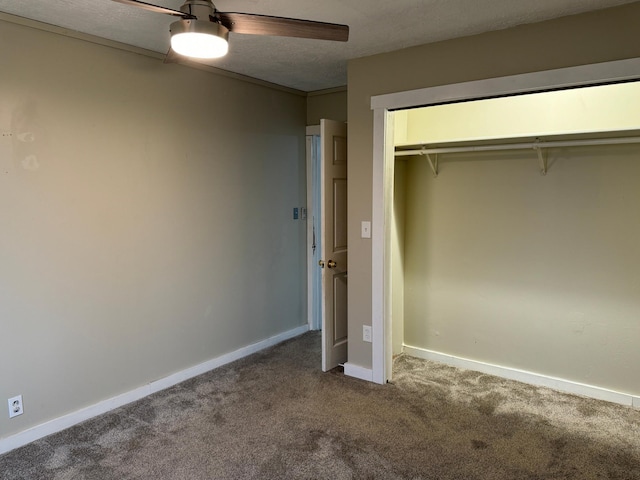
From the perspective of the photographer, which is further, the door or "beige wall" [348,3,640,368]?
the door

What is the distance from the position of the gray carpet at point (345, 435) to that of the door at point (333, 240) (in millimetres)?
308

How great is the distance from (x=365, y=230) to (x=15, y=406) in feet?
7.99

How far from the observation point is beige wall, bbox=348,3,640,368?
7.93ft

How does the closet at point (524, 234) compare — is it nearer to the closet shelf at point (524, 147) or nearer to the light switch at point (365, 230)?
the closet shelf at point (524, 147)

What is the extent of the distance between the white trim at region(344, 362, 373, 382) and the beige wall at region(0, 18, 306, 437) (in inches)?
39.1

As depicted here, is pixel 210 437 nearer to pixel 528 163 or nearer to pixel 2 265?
pixel 2 265

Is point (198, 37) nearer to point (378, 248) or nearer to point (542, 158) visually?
point (378, 248)

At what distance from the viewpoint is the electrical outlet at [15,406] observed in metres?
2.55

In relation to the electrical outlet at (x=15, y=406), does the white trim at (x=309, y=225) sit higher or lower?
higher

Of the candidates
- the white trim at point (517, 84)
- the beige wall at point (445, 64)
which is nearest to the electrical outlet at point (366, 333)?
the beige wall at point (445, 64)

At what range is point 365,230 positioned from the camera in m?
3.35

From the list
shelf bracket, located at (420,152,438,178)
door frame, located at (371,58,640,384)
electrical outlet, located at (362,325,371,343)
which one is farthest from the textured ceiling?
electrical outlet, located at (362,325,371,343)

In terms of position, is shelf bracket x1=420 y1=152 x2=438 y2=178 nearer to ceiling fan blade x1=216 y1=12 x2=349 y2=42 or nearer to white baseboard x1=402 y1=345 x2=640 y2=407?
white baseboard x1=402 y1=345 x2=640 y2=407

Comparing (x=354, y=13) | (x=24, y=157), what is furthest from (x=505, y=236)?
(x=24, y=157)
